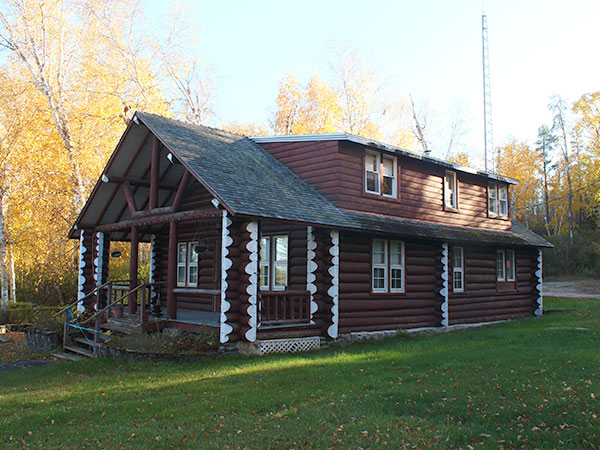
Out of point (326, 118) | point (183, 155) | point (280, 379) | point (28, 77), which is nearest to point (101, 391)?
point (280, 379)

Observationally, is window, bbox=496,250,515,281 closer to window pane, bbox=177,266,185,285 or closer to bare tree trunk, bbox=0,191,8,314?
window pane, bbox=177,266,185,285

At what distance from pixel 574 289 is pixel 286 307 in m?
28.3

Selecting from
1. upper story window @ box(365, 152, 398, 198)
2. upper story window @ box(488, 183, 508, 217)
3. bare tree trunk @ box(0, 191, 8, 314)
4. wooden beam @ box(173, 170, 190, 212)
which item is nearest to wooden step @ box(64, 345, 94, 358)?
wooden beam @ box(173, 170, 190, 212)

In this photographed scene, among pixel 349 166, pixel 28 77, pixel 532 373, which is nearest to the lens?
pixel 532 373

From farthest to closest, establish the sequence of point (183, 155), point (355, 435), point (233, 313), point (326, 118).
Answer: point (326, 118)
point (183, 155)
point (233, 313)
point (355, 435)

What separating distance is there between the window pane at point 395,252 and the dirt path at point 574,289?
1961 cm

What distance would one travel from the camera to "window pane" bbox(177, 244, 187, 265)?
1838cm

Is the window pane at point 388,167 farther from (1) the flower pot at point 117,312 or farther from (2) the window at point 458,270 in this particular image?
(1) the flower pot at point 117,312

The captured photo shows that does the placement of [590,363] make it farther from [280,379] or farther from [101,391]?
[101,391]

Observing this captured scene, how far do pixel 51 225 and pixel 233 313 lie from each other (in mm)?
16810

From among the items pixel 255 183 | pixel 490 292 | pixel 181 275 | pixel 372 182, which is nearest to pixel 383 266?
pixel 372 182

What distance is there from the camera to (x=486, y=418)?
6918 mm

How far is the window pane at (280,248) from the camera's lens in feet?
51.6

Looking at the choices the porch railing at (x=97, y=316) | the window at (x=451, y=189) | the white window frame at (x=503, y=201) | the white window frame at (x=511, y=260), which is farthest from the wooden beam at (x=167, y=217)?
the white window frame at (x=503, y=201)
